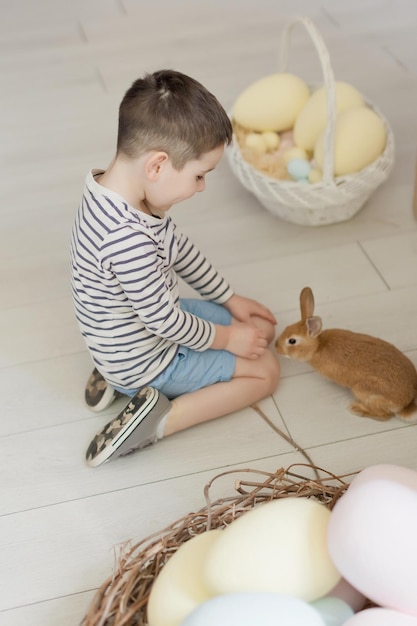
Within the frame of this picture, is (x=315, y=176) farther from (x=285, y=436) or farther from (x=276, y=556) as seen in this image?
(x=276, y=556)

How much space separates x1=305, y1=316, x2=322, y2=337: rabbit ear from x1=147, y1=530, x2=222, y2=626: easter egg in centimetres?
49

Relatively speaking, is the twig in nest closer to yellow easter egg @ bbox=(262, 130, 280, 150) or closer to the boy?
the boy

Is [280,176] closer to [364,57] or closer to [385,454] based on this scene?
[385,454]

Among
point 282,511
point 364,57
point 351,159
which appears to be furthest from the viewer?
point 364,57

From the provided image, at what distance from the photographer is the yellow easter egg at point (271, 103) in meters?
1.83

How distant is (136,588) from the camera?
96cm

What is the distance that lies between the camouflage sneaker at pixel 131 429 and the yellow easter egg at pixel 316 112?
0.76m

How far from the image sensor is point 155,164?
114 cm

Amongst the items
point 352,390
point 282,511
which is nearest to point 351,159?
point 352,390

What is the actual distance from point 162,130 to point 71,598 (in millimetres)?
678

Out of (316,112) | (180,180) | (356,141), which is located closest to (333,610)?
(180,180)

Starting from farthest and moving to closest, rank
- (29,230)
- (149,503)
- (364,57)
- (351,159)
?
(364,57), (29,230), (351,159), (149,503)

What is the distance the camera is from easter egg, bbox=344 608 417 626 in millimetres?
799

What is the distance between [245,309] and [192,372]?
18 centimetres
